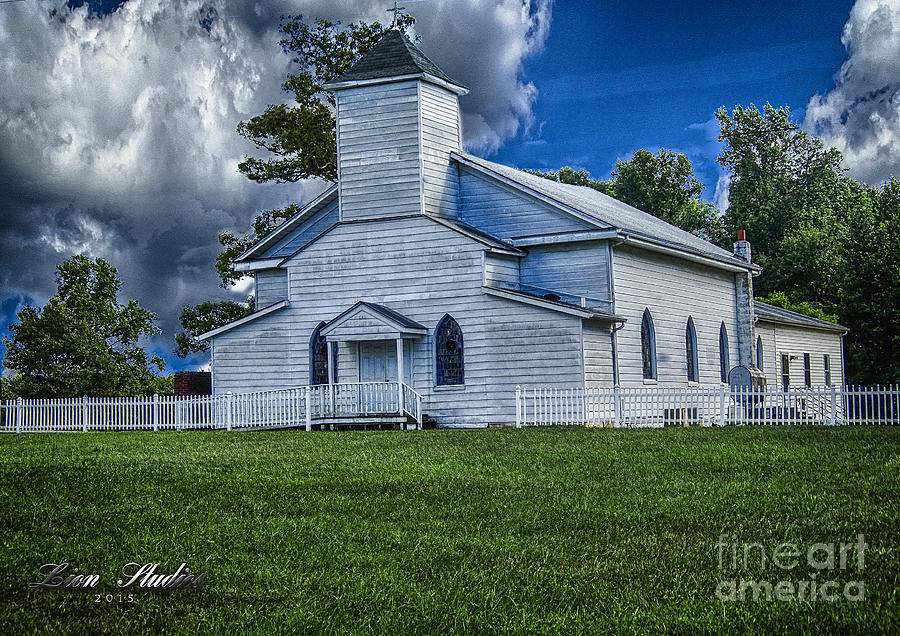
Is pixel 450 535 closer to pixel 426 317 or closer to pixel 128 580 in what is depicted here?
pixel 128 580

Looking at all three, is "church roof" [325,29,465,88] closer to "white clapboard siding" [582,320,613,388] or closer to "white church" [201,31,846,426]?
"white church" [201,31,846,426]

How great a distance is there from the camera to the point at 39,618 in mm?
7160

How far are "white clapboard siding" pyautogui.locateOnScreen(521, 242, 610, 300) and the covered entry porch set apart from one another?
3.73 meters

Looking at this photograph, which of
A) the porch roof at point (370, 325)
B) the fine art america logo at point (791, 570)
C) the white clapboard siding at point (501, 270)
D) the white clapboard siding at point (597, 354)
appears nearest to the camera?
the fine art america logo at point (791, 570)

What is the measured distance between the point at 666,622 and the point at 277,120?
39.3 m

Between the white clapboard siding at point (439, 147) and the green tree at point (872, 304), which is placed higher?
the white clapboard siding at point (439, 147)

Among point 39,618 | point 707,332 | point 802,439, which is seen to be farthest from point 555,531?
point 707,332

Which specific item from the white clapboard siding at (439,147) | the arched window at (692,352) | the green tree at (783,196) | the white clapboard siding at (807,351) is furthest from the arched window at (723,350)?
the green tree at (783,196)

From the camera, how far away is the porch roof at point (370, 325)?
28.8m

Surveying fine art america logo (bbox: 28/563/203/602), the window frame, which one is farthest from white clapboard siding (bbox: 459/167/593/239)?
fine art america logo (bbox: 28/563/203/602)

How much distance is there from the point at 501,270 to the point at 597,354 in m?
3.58

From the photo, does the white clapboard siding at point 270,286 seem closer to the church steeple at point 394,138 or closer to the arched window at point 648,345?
the church steeple at point 394,138

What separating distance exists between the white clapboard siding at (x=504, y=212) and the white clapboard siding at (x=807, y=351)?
14835mm

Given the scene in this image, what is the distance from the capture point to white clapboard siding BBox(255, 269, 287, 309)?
3581 centimetres
